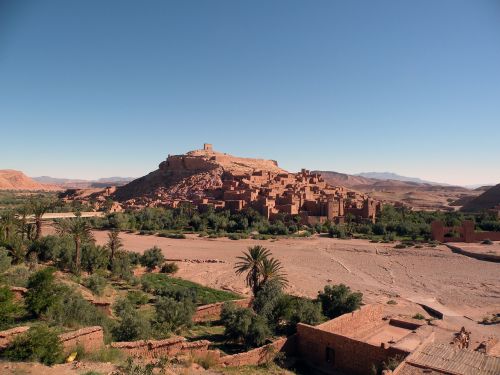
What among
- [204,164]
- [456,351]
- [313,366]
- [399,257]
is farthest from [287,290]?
[204,164]

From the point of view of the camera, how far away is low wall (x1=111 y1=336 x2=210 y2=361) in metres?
9.38

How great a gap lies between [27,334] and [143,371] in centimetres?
245

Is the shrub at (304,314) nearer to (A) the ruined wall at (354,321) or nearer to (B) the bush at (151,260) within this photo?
(A) the ruined wall at (354,321)

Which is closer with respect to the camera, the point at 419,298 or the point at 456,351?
the point at 456,351

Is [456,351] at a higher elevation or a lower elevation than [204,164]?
lower

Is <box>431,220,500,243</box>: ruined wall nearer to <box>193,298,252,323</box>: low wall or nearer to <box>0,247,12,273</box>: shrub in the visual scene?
<box>193,298,252,323</box>: low wall

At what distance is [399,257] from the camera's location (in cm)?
3122

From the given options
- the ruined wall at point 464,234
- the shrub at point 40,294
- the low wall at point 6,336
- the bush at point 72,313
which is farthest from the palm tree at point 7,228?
the ruined wall at point 464,234

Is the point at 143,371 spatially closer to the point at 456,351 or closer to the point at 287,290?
the point at 456,351

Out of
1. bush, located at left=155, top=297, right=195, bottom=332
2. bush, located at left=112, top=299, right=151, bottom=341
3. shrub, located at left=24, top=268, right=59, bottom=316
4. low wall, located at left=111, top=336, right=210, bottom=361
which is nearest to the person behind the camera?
low wall, located at left=111, top=336, right=210, bottom=361

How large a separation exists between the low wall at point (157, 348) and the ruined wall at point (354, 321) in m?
3.92

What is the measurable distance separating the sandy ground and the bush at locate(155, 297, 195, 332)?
768 centimetres

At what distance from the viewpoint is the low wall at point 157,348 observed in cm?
938

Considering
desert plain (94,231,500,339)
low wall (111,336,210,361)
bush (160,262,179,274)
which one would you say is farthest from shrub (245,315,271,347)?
bush (160,262,179,274)
